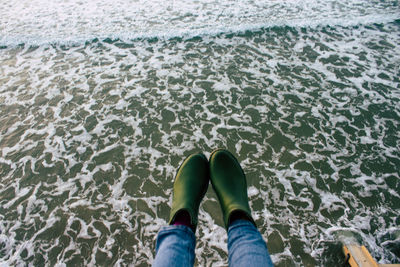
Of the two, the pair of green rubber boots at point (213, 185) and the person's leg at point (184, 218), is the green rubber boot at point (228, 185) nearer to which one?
the pair of green rubber boots at point (213, 185)

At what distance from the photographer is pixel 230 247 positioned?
1421mm

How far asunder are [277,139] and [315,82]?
158 cm

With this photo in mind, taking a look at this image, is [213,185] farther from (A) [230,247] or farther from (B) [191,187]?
(A) [230,247]

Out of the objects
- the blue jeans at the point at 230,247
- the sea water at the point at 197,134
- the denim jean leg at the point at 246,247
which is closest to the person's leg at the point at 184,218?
the blue jeans at the point at 230,247

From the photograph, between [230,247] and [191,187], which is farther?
[191,187]

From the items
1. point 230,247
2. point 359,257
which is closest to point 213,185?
point 230,247

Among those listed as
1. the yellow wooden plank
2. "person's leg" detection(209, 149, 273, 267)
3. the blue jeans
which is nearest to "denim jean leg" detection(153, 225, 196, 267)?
the blue jeans

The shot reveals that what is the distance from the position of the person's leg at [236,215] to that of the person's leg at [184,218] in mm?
149

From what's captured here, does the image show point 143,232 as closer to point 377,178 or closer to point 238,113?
point 238,113

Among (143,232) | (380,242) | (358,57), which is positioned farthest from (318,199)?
(358,57)

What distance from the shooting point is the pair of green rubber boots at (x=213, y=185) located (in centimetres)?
169

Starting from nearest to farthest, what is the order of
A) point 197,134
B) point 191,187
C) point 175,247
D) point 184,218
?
point 175,247 → point 184,218 → point 191,187 → point 197,134

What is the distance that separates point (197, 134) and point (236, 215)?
1.53 meters

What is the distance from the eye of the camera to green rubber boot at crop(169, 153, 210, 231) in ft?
5.64
